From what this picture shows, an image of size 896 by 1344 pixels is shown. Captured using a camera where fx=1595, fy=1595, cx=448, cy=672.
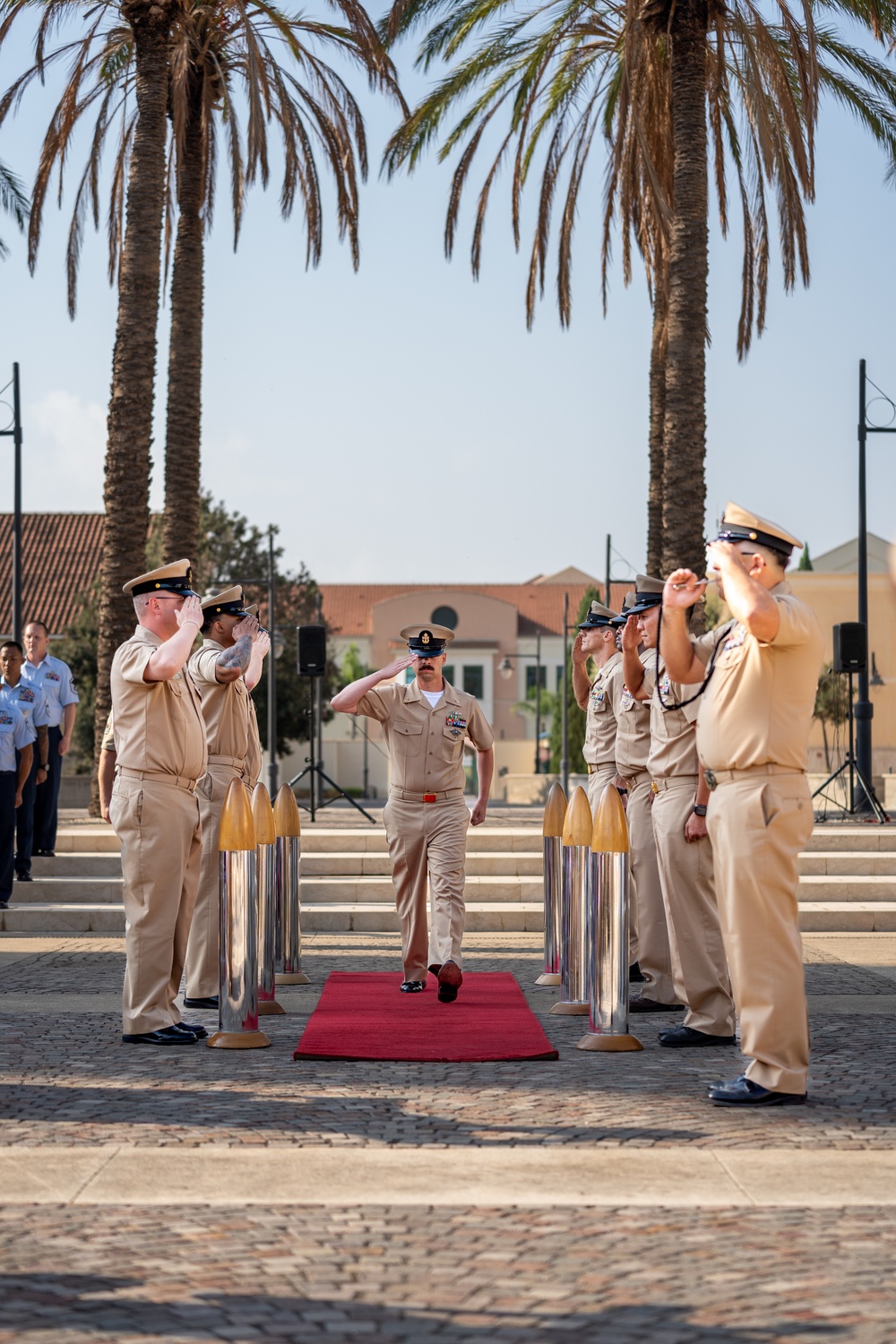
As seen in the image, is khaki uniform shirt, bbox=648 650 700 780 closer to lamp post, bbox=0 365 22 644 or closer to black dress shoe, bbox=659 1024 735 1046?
black dress shoe, bbox=659 1024 735 1046

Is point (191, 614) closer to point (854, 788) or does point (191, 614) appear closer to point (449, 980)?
point (449, 980)

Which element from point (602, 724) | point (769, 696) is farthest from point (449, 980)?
point (769, 696)

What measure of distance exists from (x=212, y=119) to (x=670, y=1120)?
17.6 metres

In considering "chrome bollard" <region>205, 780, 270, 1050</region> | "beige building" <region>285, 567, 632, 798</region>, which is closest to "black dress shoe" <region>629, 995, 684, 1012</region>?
"chrome bollard" <region>205, 780, 270, 1050</region>

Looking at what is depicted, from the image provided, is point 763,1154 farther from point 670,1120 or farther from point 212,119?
point 212,119

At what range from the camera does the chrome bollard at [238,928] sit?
7.46 meters

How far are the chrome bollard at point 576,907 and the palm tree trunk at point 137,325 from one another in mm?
10493

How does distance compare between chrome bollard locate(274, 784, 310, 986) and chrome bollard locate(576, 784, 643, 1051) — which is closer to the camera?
chrome bollard locate(576, 784, 643, 1051)

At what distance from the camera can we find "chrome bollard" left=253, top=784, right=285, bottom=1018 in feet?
27.7

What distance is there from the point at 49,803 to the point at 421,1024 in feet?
27.6

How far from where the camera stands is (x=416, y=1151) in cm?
545

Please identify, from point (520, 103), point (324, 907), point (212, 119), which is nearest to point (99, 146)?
point (212, 119)

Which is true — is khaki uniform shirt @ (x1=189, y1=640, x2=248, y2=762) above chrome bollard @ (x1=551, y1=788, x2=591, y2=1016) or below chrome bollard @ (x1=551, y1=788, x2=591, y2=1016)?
above

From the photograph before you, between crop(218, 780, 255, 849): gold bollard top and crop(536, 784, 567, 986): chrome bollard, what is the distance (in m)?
2.75
